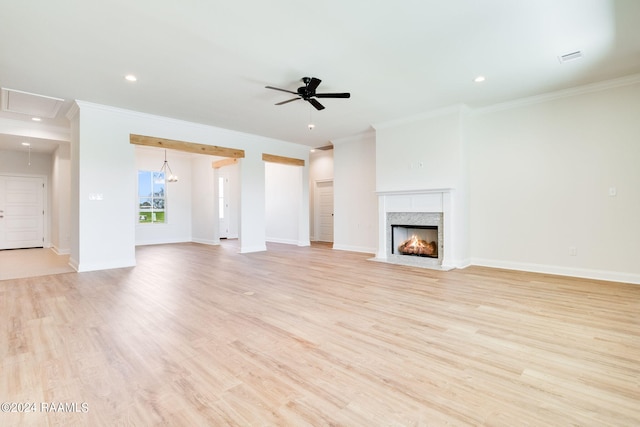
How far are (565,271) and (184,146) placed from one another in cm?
750

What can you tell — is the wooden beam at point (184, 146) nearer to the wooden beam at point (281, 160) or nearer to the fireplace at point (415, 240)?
the wooden beam at point (281, 160)

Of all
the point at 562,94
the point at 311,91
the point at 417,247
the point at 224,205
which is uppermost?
the point at 562,94

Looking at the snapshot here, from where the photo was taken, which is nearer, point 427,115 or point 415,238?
point 427,115

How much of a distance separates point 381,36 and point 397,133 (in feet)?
10.6

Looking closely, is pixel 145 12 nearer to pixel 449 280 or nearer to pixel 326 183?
pixel 449 280

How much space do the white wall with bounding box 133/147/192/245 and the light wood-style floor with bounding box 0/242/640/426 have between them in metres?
5.48

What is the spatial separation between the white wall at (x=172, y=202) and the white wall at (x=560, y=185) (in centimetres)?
893

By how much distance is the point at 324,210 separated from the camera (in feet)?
33.0

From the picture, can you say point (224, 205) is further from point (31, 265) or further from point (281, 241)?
point (31, 265)

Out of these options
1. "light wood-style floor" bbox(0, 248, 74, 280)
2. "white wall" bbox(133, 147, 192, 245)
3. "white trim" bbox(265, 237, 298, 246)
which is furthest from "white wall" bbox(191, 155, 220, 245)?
"light wood-style floor" bbox(0, 248, 74, 280)

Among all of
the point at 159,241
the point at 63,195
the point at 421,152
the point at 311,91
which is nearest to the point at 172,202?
the point at 159,241

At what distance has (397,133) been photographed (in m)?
6.28

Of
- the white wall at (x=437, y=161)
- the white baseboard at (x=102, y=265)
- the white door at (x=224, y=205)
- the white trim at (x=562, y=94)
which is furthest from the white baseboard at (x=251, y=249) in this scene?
the white trim at (x=562, y=94)

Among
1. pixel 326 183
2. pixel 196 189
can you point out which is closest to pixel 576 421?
pixel 326 183
